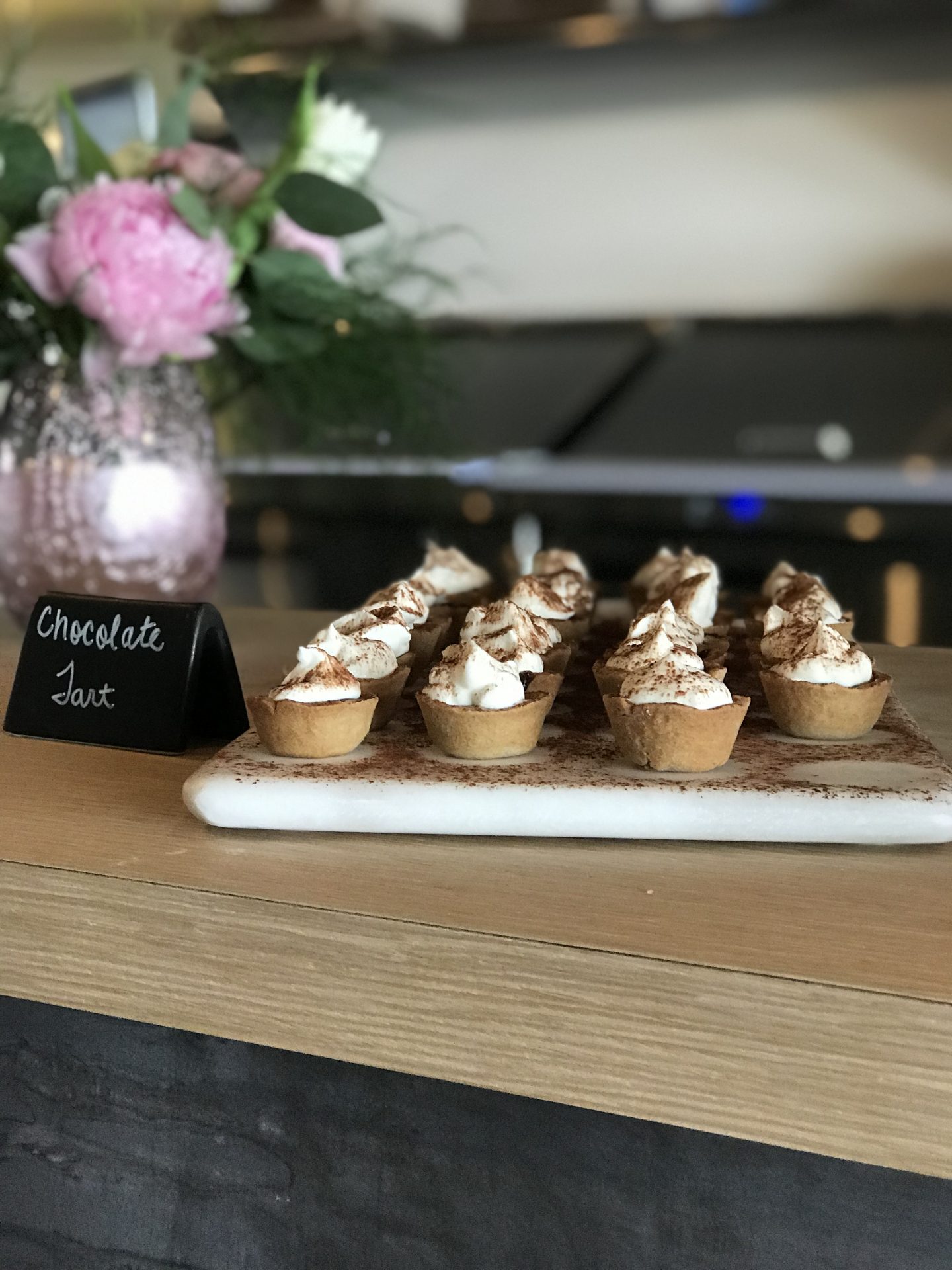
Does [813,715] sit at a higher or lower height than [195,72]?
lower

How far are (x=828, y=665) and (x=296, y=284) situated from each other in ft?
2.54

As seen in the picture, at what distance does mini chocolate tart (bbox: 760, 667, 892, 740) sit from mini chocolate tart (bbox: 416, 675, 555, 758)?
160 millimetres

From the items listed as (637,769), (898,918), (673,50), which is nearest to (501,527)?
(673,50)

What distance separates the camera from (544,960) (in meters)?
0.61

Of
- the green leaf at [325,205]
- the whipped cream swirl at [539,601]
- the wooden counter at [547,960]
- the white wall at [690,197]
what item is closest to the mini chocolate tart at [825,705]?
the wooden counter at [547,960]

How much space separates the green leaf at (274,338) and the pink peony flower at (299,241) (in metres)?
0.07

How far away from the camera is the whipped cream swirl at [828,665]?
32.5 inches

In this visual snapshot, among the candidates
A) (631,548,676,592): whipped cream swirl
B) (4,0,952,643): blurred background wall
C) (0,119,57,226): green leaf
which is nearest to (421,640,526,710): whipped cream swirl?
(631,548,676,592): whipped cream swirl

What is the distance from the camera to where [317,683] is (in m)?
0.80

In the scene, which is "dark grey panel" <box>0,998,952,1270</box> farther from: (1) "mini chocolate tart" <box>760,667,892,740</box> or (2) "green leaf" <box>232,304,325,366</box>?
(2) "green leaf" <box>232,304,325,366</box>

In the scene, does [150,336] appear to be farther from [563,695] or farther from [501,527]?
[501,527]

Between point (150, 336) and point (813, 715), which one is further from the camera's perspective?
point (150, 336)

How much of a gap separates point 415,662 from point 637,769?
24 centimetres

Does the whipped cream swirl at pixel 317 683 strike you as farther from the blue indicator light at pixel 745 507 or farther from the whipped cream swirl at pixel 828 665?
the blue indicator light at pixel 745 507
